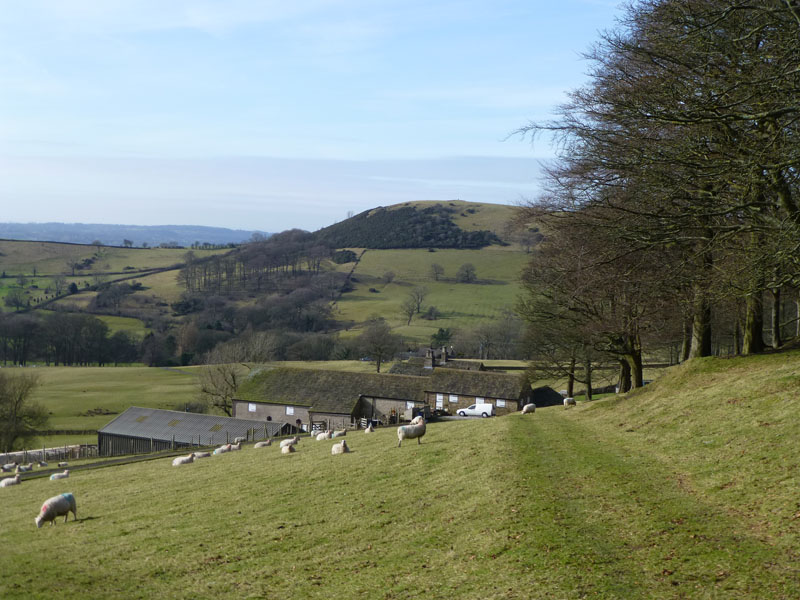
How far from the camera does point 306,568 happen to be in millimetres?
12570

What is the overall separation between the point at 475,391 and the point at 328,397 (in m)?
13.4

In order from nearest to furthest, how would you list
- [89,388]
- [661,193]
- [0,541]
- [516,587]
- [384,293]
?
[516,587] → [0,541] → [661,193] → [89,388] → [384,293]

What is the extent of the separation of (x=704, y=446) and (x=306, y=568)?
10.2m

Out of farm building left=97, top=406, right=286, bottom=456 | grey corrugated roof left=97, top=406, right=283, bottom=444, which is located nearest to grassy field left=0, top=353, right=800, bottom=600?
farm building left=97, top=406, right=286, bottom=456

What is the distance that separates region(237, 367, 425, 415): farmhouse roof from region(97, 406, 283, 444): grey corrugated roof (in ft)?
26.8

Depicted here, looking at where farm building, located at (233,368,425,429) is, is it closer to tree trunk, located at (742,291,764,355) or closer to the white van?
the white van

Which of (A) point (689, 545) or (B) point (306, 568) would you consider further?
(B) point (306, 568)

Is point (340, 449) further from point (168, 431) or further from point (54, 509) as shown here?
point (168, 431)

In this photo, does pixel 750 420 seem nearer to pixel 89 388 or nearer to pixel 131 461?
pixel 131 461

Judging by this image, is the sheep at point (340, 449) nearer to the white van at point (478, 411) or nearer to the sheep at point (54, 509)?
the sheep at point (54, 509)

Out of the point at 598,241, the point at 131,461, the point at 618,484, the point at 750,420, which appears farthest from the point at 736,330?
the point at 131,461

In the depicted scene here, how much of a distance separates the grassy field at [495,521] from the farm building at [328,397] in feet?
122

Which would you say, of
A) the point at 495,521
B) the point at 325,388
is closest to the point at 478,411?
the point at 325,388

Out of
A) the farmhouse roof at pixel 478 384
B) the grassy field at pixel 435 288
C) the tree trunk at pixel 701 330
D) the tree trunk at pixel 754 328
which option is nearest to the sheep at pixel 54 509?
the tree trunk at pixel 701 330
